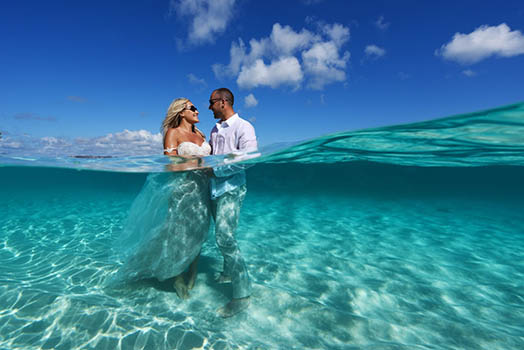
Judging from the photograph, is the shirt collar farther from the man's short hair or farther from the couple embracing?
the man's short hair

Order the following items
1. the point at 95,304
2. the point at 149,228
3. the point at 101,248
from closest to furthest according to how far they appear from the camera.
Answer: the point at 95,304, the point at 149,228, the point at 101,248

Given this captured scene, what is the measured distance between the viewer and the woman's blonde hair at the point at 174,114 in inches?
166

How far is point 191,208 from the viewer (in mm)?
4109

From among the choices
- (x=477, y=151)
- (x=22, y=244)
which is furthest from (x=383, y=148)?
(x=22, y=244)

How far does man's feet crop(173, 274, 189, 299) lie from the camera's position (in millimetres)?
4324

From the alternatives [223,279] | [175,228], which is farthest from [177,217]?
[223,279]

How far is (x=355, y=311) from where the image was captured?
4.18 metres

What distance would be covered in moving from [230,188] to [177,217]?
1.25 metres

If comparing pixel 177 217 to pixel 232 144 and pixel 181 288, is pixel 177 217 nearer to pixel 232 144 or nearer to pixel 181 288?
pixel 181 288

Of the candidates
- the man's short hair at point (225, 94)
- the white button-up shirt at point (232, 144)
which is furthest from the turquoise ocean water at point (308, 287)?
the man's short hair at point (225, 94)

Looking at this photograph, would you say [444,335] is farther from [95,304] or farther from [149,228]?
[95,304]

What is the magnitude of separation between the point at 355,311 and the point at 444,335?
133cm

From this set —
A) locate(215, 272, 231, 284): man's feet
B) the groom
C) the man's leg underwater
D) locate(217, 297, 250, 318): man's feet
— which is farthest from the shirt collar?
locate(215, 272, 231, 284): man's feet

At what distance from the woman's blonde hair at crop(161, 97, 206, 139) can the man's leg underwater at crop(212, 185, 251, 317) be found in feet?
5.74
